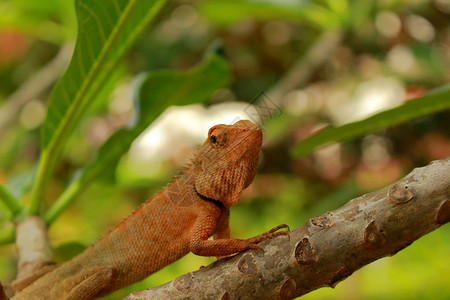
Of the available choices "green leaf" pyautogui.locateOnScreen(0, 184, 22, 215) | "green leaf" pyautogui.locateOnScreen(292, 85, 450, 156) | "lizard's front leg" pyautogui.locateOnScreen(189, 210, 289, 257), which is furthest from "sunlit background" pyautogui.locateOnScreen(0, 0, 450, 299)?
"lizard's front leg" pyautogui.locateOnScreen(189, 210, 289, 257)

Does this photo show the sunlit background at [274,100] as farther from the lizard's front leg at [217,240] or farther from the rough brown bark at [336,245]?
the rough brown bark at [336,245]

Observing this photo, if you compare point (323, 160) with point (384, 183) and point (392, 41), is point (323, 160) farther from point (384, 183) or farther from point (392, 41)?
point (392, 41)

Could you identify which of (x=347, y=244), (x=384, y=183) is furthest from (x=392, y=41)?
(x=347, y=244)

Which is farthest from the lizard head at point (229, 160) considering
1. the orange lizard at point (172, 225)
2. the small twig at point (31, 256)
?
the small twig at point (31, 256)

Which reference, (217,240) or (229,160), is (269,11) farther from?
(217,240)

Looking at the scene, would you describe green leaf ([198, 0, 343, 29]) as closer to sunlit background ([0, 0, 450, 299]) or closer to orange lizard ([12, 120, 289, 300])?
sunlit background ([0, 0, 450, 299])

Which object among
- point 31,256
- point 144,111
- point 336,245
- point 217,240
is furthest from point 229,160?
point 31,256
